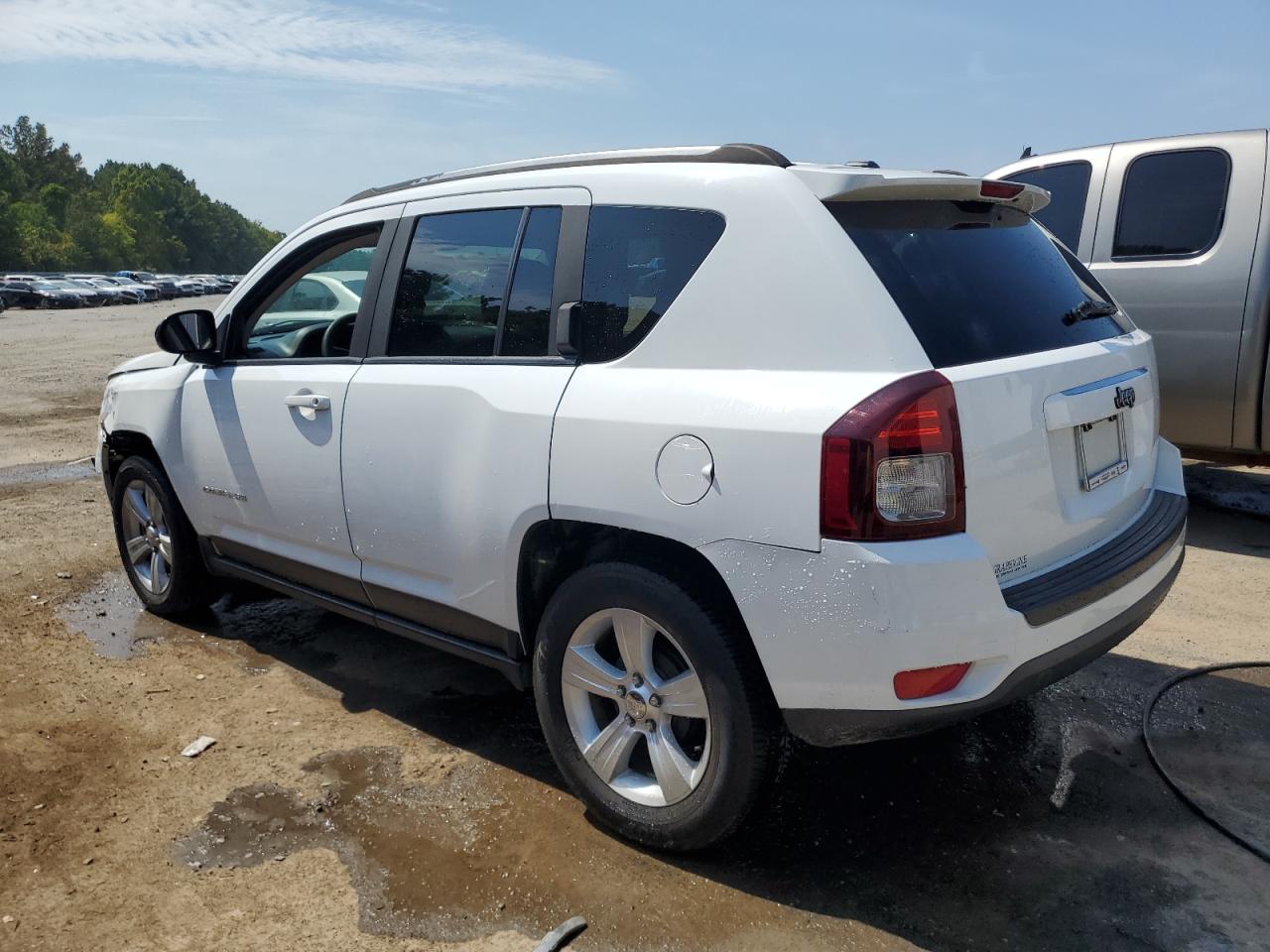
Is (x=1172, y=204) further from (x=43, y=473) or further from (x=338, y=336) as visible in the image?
(x=43, y=473)

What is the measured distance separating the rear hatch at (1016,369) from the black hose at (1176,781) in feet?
2.98

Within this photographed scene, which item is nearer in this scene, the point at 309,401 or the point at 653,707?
the point at 653,707

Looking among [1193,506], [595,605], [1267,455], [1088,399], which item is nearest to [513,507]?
[595,605]

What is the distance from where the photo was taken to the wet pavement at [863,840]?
2.82 meters

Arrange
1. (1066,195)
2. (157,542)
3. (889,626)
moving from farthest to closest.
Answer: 1. (1066,195)
2. (157,542)
3. (889,626)

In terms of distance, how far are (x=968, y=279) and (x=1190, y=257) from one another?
163 inches

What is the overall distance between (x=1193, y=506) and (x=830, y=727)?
5.45 meters

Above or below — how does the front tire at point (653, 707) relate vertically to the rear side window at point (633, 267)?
below

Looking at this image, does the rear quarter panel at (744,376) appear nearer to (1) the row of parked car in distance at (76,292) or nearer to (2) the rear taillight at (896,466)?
(2) the rear taillight at (896,466)

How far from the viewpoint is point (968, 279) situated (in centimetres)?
297

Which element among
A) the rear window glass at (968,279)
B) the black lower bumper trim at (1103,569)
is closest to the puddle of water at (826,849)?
the black lower bumper trim at (1103,569)

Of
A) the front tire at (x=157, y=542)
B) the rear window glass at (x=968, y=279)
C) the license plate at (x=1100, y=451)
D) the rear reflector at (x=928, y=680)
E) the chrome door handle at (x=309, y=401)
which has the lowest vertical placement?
the front tire at (x=157, y=542)

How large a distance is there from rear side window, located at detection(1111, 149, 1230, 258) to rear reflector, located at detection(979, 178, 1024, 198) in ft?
12.3

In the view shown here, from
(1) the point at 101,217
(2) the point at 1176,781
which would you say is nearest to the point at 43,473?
(2) the point at 1176,781
